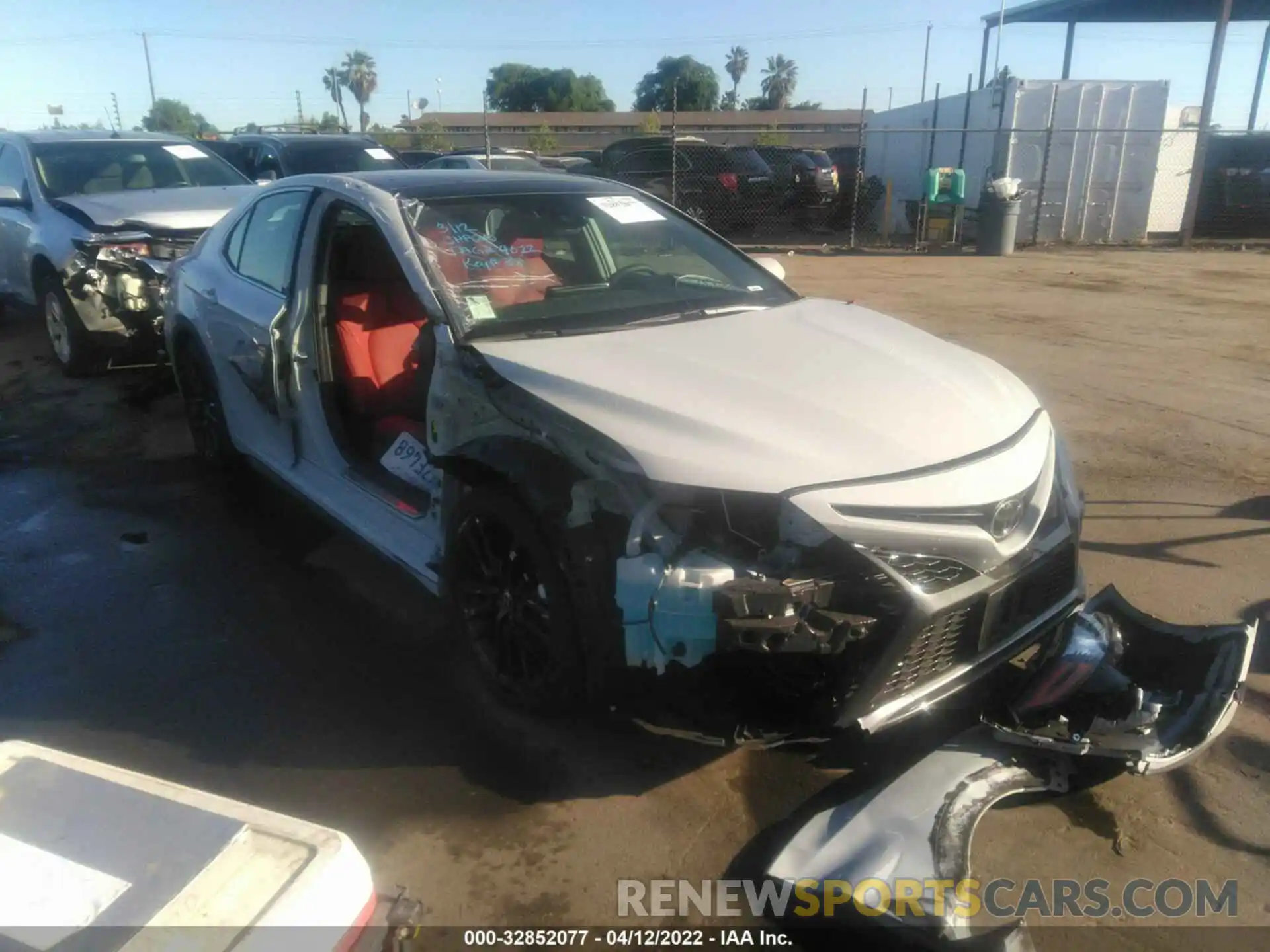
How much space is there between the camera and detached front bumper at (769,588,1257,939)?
2326 mm

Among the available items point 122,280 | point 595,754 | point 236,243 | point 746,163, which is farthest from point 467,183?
point 746,163

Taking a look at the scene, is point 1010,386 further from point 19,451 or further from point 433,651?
point 19,451

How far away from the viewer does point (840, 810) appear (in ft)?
8.37

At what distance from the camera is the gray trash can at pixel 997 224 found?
15266 millimetres

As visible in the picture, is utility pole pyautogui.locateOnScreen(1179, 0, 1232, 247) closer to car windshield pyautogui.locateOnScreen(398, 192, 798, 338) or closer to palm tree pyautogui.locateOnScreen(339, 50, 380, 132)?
car windshield pyautogui.locateOnScreen(398, 192, 798, 338)

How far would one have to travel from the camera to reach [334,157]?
12.2m

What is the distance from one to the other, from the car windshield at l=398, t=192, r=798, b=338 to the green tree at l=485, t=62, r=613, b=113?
75.3 metres

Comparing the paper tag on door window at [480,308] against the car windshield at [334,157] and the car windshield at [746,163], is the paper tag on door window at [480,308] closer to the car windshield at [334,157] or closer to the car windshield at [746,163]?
the car windshield at [334,157]

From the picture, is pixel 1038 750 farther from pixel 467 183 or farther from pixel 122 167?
pixel 122 167

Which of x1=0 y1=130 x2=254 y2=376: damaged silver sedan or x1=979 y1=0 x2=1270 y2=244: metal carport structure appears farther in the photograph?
x1=979 y1=0 x2=1270 y2=244: metal carport structure

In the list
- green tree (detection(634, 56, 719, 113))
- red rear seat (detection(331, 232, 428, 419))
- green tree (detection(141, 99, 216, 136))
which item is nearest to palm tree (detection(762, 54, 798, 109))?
green tree (detection(634, 56, 719, 113))

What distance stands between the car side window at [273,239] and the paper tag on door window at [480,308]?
1.10 metres

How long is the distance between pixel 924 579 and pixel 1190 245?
1750 centimetres

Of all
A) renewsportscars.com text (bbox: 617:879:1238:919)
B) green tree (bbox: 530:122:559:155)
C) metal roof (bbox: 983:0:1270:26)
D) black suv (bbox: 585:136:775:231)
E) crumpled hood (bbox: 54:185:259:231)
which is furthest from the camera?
green tree (bbox: 530:122:559:155)
